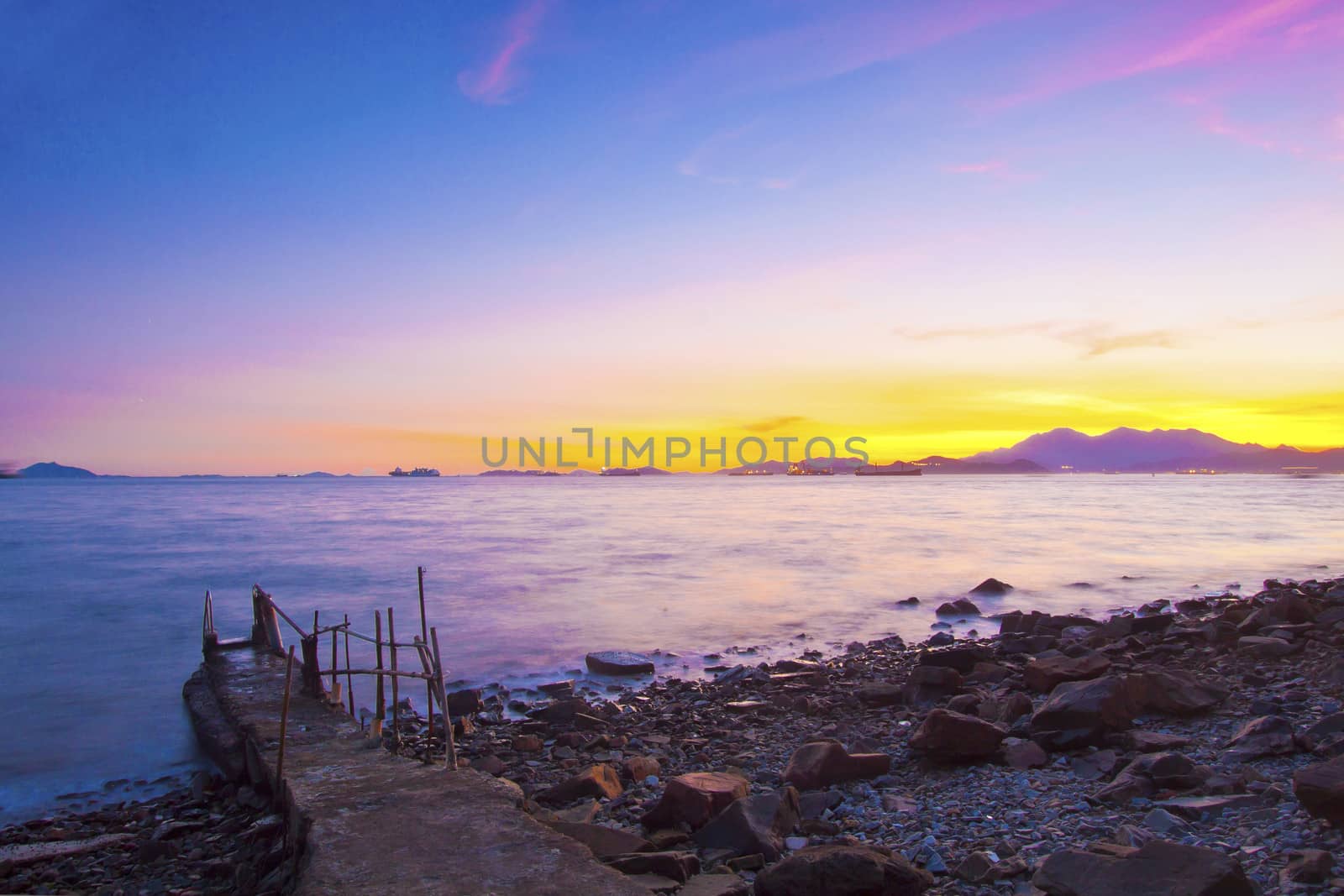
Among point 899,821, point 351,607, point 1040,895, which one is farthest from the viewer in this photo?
point 351,607

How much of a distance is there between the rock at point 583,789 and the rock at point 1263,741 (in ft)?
18.0

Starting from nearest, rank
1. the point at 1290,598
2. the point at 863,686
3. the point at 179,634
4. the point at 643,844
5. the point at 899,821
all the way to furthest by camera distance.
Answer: the point at 643,844
the point at 899,821
the point at 863,686
the point at 1290,598
the point at 179,634

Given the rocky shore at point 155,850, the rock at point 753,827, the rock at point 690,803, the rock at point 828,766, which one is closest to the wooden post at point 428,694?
the rocky shore at point 155,850

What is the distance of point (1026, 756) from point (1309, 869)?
9.69 ft

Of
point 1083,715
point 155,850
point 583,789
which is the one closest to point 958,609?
point 1083,715

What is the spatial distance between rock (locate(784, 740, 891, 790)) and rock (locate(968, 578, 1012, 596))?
56.6 feet

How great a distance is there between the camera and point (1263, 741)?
23.8 ft

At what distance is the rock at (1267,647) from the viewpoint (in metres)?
11.6

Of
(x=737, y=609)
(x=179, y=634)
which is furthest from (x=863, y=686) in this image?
(x=179, y=634)

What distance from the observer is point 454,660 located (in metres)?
16.8

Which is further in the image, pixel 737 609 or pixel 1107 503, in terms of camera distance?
pixel 1107 503

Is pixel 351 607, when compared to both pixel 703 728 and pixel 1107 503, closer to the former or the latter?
pixel 703 728

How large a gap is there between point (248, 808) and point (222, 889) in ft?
6.07

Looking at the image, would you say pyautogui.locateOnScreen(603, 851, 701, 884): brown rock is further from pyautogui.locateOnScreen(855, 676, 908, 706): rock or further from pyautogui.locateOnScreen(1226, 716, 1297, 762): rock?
pyautogui.locateOnScreen(855, 676, 908, 706): rock
